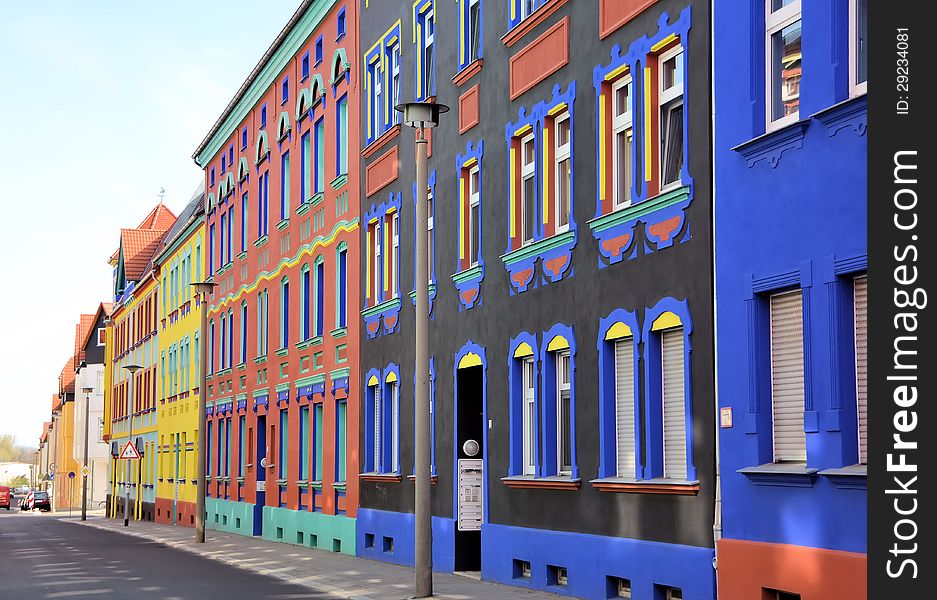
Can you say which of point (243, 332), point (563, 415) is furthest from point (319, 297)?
point (563, 415)

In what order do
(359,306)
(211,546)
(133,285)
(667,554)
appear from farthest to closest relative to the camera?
(133,285)
(211,546)
(359,306)
(667,554)

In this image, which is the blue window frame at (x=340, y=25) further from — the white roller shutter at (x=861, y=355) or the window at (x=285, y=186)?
the white roller shutter at (x=861, y=355)

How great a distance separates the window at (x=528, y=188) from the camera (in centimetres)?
2155

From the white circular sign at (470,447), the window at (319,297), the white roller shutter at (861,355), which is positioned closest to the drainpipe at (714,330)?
the white roller shutter at (861,355)

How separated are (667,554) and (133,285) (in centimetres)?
6247

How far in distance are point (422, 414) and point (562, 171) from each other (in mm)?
4299

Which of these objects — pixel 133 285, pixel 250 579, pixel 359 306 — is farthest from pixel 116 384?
pixel 250 579

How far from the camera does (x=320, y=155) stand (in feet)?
118

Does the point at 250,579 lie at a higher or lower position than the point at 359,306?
lower

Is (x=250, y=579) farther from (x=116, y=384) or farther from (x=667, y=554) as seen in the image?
(x=116, y=384)

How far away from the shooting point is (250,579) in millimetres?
24031

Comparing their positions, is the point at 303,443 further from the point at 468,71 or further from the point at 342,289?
the point at 468,71
